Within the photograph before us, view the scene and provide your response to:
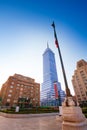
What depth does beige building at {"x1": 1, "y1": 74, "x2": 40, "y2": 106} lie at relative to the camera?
173 ft

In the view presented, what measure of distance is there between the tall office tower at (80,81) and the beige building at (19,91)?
3322 centimetres

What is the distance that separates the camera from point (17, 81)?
6050 cm

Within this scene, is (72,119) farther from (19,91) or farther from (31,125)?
(19,91)

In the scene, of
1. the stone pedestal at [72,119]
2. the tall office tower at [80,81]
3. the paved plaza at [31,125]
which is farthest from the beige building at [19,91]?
the stone pedestal at [72,119]

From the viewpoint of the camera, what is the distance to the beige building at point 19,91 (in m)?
52.6

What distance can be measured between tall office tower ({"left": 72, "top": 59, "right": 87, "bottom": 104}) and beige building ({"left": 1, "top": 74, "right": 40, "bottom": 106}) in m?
33.2

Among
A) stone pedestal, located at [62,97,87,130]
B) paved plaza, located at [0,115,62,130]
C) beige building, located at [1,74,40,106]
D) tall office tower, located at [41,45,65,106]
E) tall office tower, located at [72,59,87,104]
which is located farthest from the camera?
tall office tower, located at [41,45,65,106]

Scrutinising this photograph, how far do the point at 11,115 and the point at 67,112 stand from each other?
16578 mm

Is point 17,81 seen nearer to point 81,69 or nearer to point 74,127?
point 81,69

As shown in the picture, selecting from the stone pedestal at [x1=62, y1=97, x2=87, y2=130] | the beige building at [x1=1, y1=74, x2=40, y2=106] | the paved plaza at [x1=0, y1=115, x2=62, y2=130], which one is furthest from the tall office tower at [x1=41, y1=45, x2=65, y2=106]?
the stone pedestal at [x1=62, y1=97, x2=87, y2=130]

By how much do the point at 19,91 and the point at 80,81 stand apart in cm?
4828

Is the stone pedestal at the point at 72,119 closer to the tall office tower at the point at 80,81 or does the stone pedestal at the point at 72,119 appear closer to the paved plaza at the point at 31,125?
the paved plaza at the point at 31,125

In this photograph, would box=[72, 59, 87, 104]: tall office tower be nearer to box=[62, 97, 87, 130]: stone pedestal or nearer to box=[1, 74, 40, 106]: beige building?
box=[1, 74, 40, 106]: beige building

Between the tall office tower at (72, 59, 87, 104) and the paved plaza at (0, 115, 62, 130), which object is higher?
the tall office tower at (72, 59, 87, 104)
